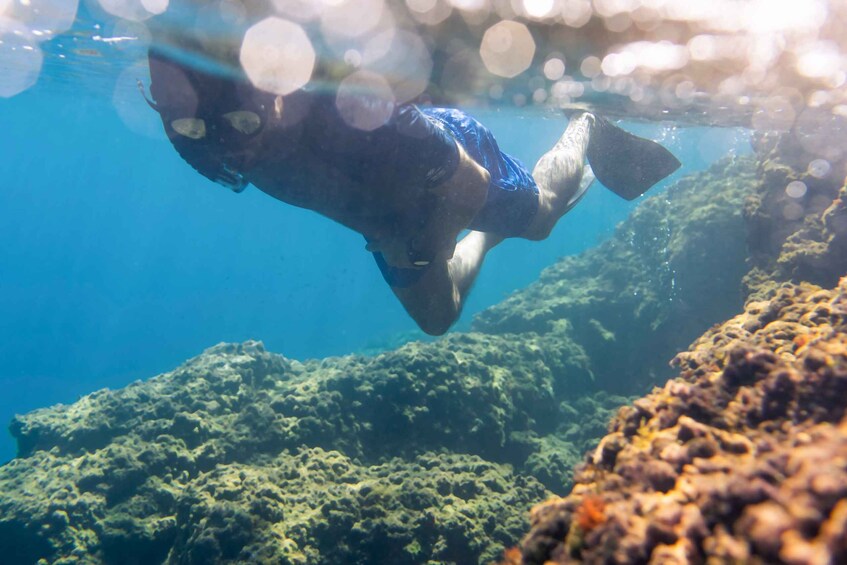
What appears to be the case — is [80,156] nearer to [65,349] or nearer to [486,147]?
[65,349]

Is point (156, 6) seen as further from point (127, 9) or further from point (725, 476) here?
point (725, 476)

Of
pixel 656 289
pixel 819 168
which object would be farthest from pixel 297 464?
pixel 656 289

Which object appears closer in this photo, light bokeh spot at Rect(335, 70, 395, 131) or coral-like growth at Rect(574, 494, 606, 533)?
coral-like growth at Rect(574, 494, 606, 533)

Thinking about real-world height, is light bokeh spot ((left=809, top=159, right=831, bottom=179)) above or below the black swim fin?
below

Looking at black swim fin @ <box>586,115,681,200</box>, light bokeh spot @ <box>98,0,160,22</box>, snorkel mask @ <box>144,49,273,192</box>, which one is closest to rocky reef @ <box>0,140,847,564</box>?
black swim fin @ <box>586,115,681,200</box>

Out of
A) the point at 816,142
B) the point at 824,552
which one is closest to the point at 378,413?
the point at 824,552

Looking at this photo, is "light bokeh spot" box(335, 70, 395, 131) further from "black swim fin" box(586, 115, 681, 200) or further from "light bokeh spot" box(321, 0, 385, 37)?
"black swim fin" box(586, 115, 681, 200)

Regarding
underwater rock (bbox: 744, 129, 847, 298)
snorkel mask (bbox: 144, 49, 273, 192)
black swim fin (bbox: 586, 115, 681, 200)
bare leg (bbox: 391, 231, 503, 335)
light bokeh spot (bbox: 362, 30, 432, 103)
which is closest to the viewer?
snorkel mask (bbox: 144, 49, 273, 192)

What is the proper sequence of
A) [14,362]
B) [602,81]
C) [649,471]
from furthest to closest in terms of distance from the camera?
[14,362] < [602,81] < [649,471]

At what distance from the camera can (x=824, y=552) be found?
3.38ft

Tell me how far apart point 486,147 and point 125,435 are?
704 cm

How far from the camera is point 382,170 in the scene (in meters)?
3.79

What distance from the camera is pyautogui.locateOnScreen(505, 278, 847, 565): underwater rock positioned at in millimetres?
1166

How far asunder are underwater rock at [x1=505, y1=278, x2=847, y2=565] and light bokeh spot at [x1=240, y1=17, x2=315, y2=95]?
3.09m
